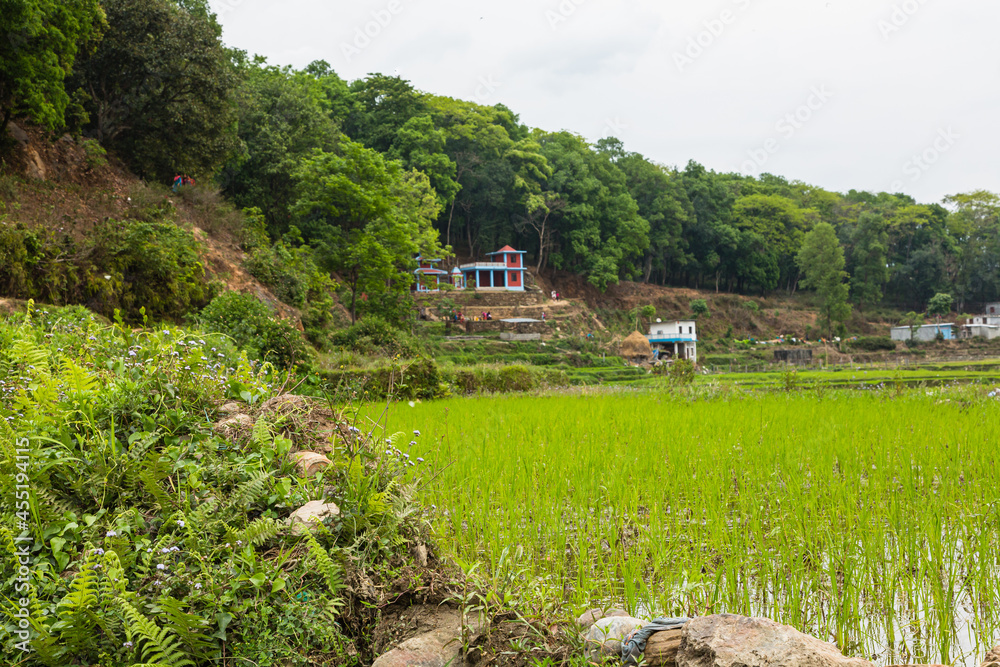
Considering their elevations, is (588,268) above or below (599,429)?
above

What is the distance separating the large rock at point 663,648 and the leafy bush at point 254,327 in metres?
7.84

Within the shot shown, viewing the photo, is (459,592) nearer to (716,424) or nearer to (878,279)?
(716,424)

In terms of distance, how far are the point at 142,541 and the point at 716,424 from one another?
5.73 metres

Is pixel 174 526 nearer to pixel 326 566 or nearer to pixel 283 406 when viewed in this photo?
pixel 326 566

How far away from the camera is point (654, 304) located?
44375mm

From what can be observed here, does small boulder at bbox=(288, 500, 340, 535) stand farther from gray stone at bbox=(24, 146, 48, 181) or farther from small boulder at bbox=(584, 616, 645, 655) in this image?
gray stone at bbox=(24, 146, 48, 181)

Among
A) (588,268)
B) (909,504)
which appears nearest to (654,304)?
(588,268)

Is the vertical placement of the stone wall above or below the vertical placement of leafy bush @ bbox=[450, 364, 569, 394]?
above

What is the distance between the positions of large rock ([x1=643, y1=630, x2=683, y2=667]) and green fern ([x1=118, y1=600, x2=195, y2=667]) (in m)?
1.50

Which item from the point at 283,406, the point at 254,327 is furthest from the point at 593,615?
the point at 254,327

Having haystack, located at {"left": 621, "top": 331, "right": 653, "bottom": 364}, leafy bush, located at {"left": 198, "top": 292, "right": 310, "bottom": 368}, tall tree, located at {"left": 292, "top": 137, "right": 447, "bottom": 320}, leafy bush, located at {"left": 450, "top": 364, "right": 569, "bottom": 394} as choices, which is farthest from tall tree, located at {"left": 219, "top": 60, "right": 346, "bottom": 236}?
haystack, located at {"left": 621, "top": 331, "right": 653, "bottom": 364}

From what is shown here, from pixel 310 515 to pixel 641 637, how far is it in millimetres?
1366

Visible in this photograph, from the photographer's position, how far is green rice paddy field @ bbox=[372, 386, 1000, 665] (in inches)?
102

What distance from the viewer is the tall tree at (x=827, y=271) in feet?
132
